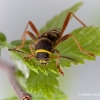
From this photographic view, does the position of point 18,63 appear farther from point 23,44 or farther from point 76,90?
point 76,90

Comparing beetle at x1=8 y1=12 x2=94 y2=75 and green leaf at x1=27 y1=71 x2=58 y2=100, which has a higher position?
beetle at x1=8 y1=12 x2=94 y2=75

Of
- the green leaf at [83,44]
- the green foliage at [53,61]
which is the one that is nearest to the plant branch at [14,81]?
the green foliage at [53,61]

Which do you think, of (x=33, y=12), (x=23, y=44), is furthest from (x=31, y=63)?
(x=33, y=12)

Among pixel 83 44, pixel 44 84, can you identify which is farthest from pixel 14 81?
pixel 83 44

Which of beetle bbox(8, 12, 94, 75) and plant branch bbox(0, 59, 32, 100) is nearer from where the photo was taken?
plant branch bbox(0, 59, 32, 100)

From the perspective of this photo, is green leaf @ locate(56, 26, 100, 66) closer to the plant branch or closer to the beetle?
the beetle

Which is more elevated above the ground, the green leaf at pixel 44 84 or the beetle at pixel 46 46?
the beetle at pixel 46 46

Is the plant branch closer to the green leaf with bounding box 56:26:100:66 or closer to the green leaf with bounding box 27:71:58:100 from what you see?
the green leaf with bounding box 27:71:58:100

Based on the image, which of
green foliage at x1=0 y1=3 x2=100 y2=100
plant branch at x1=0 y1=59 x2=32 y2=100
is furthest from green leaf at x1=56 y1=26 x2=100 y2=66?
plant branch at x1=0 y1=59 x2=32 y2=100

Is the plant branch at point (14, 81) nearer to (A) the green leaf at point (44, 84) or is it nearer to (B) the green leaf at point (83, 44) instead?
(A) the green leaf at point (44, 84)
